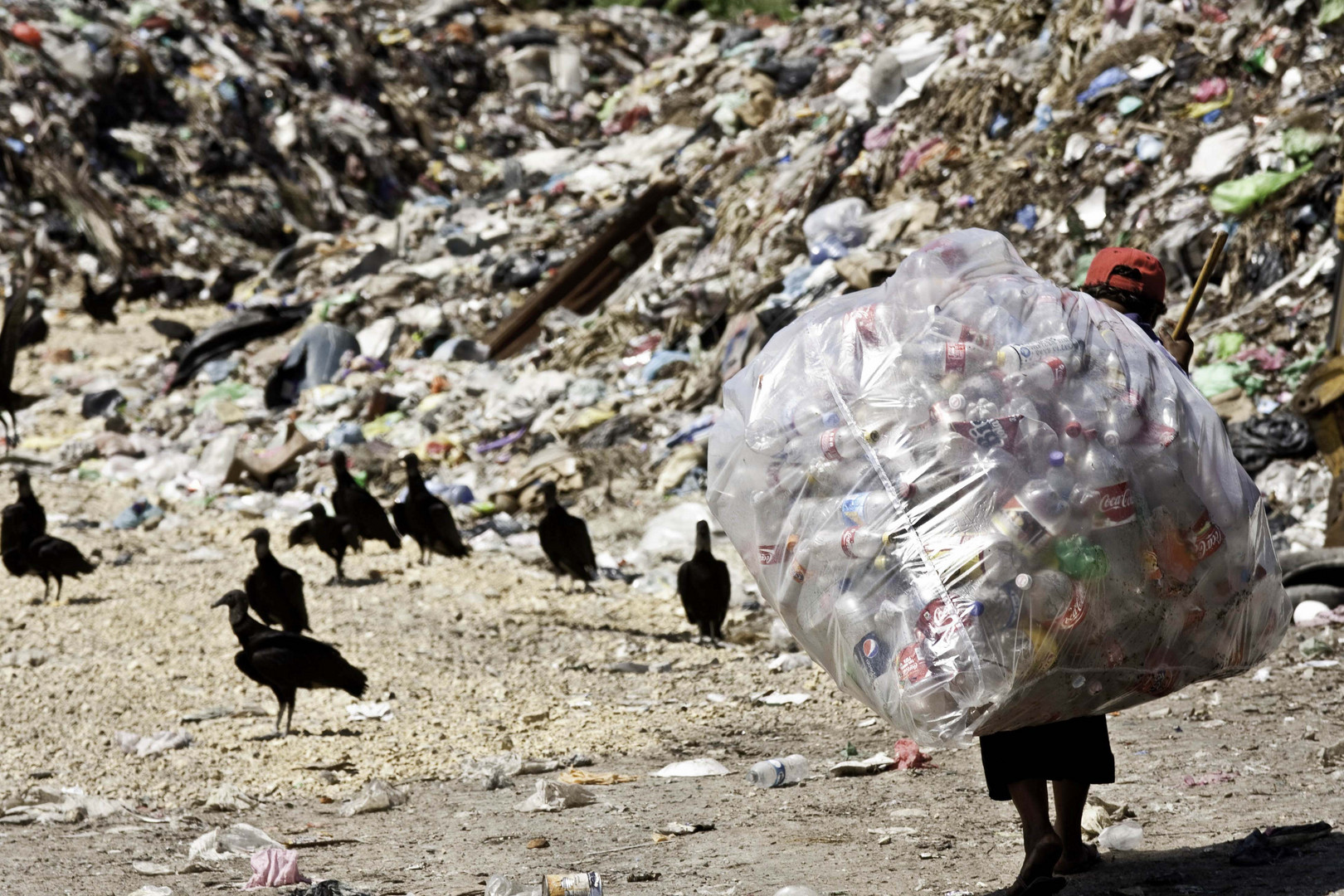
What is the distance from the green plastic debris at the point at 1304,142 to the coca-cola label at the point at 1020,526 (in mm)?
6595

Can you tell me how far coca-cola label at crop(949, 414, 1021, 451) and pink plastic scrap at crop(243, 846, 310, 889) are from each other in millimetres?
1874

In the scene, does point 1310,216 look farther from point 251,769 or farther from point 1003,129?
point 251,769

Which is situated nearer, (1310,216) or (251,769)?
(251,769)

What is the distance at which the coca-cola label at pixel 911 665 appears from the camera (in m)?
2.60

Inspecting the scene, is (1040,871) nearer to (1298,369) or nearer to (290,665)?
(290,665)

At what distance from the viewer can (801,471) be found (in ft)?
9.15

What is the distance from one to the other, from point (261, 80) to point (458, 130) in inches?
108

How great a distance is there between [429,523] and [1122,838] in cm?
488

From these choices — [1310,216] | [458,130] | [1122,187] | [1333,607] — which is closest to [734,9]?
[458,130]

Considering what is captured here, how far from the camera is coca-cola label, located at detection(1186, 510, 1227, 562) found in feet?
8.70

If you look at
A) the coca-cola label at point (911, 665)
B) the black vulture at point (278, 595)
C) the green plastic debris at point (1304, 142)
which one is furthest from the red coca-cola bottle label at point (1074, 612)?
the green plastic debris at point (1304, 142)

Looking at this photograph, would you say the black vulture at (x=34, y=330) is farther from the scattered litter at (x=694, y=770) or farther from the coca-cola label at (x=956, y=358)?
the coca-cola label at (x=956, y=358)

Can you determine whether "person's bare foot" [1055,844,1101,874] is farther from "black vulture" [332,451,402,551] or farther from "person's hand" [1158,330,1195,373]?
"black vulture" [332,451,402,551]

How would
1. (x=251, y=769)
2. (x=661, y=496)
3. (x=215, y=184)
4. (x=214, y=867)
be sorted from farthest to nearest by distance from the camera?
(x=215, y=184) → (x=661, y=496) → (x=251, y=769) → (x=214, y=867)
